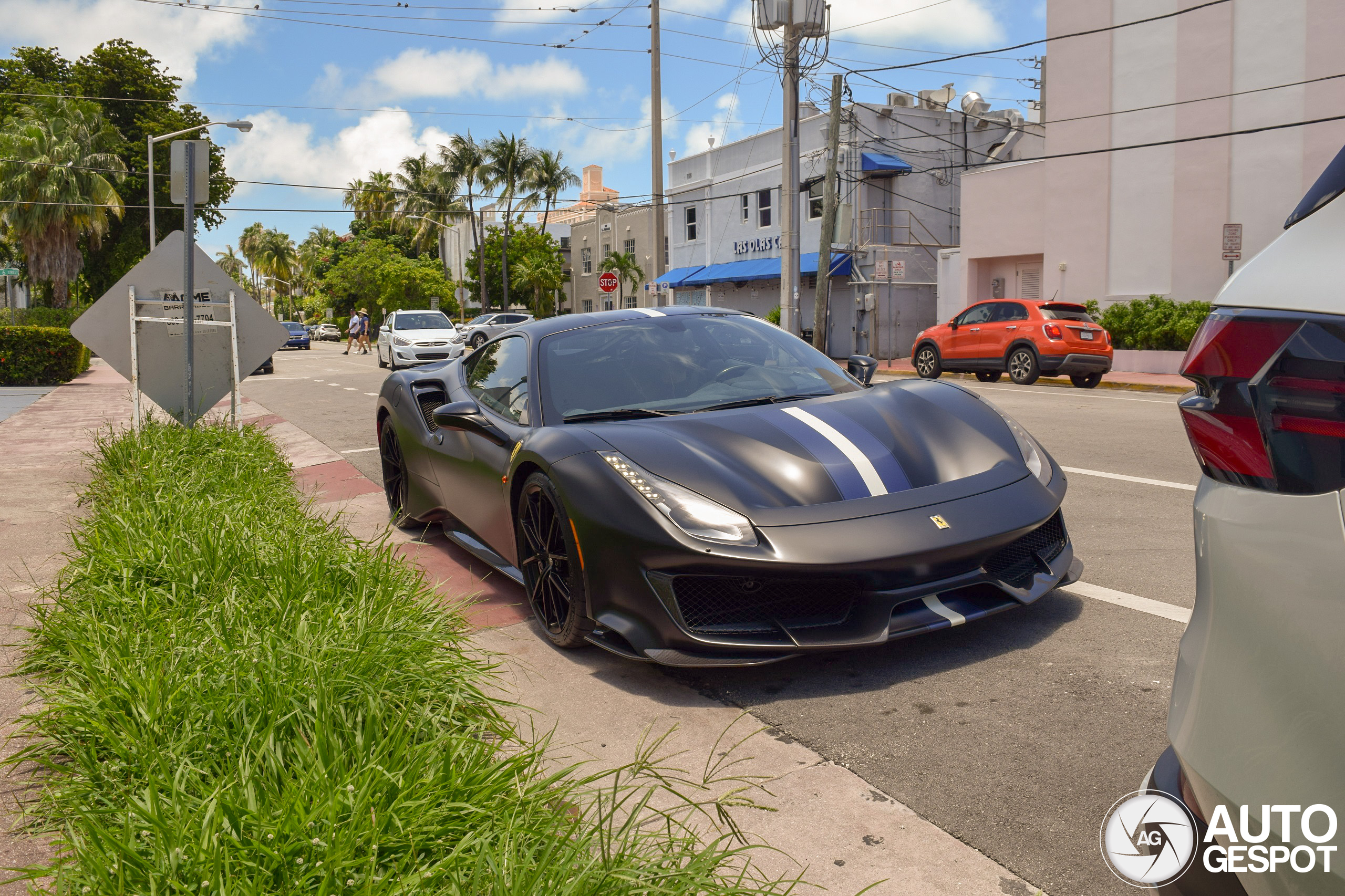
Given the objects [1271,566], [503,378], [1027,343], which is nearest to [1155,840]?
[1271,566]

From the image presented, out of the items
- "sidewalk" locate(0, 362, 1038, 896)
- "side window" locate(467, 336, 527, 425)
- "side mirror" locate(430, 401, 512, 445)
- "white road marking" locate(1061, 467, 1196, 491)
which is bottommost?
"sidewalk" locate(0, 362, 1038, 896)

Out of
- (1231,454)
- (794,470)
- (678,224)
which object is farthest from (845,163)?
(1231,454)

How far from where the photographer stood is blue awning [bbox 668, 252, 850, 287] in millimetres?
31969

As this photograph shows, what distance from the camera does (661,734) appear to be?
3.29 m

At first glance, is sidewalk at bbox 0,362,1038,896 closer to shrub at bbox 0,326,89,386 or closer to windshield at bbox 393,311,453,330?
shrub at bbox 0,326,89,386

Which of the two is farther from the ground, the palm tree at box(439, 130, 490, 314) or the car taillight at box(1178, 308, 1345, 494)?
the palm tree at box(439, 130, 490, 314)

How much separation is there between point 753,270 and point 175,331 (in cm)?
2818

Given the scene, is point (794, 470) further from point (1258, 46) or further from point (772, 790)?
point (1258, 46)

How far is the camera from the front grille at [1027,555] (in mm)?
3703

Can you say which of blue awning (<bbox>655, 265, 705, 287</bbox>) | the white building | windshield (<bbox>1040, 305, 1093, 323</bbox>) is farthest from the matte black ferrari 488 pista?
blue awning (<bbox>655, 265, 705, 287</bbox>)

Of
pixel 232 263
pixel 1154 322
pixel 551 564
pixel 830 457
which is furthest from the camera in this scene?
pixel 232 263

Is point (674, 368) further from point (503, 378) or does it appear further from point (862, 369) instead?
point (862, 369)

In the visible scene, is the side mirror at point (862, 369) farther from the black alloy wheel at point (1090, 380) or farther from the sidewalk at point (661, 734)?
the black alloy wheel at point (1090, 380)

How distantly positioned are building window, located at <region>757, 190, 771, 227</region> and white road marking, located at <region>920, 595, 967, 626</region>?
33.3 metres
